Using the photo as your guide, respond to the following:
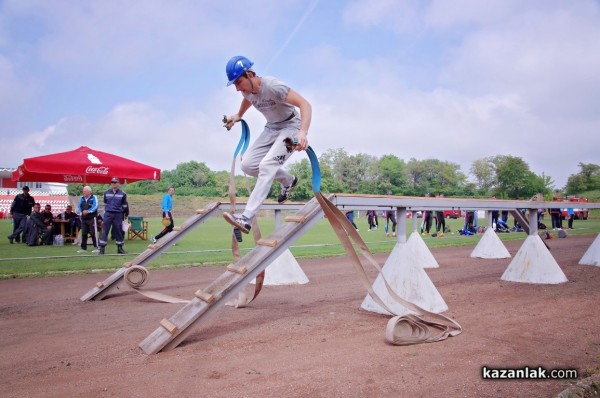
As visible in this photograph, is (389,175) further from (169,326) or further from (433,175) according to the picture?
(169,326)

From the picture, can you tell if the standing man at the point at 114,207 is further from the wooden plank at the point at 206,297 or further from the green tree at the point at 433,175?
the green tree at the point at 433,175

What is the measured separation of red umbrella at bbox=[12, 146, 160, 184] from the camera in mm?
14461

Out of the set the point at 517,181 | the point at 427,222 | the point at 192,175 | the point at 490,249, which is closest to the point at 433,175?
the point at 517,181

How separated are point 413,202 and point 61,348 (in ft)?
14.5

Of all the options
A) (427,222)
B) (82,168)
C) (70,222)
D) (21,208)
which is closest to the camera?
(82,168)

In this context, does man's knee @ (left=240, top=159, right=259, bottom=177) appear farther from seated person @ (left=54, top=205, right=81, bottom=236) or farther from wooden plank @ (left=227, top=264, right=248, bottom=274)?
seated person @ (left=54, top=205, right=81, bottom=236)

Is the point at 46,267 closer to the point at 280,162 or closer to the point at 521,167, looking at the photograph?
the point at 280,162

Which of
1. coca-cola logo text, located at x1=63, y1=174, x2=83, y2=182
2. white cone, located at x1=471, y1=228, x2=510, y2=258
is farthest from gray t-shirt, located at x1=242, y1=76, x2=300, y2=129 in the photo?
coca-cola logo text, located at x1=63, y1=174, x2=83, y2=182

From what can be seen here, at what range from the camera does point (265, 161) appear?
16.6 ft

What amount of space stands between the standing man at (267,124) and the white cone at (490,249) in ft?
Result: 30.2

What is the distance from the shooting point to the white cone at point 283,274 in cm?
841

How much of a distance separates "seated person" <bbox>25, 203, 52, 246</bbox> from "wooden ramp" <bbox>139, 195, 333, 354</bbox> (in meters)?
15.1

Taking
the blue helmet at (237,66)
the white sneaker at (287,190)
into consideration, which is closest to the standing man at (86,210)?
the white sneaker at (287,190)

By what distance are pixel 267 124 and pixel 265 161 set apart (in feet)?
2.21
